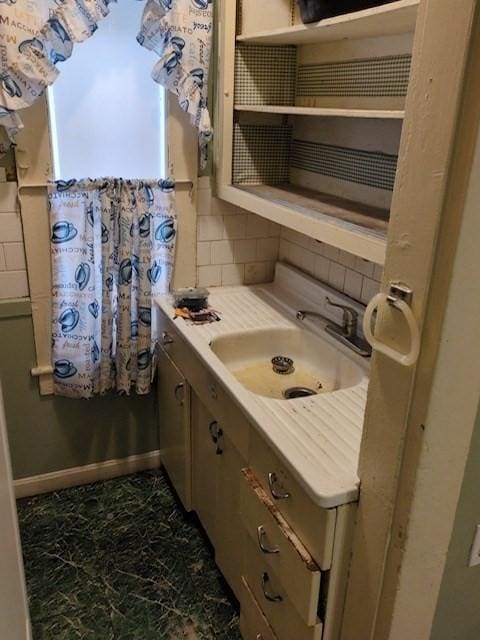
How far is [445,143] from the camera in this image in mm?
865

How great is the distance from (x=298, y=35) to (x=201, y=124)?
49 cm

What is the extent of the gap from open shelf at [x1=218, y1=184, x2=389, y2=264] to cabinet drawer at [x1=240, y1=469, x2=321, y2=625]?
2.28ft

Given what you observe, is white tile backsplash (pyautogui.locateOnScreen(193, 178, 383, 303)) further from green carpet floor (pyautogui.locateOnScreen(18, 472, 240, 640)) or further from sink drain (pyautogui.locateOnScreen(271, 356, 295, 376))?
green carpet floor (pyautogui.locateOnScreen(18, 472, 240, 640))

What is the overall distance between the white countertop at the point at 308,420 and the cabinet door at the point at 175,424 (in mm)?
262

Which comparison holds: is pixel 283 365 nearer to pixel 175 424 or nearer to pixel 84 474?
pixel 175 424

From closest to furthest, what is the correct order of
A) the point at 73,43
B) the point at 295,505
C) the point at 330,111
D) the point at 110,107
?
the point at 295,505 < the point at 330,111 < the point at 73,43 < the point at 110,107

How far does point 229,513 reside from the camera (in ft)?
6.03

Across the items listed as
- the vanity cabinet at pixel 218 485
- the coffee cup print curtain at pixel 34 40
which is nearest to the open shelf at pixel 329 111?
the coffee cup print curtain at pixel 34 40

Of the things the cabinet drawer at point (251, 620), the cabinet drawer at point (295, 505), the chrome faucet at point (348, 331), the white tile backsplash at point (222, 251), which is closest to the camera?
the cabinet drawer at point (295, 505)

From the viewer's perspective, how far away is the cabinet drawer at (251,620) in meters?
1.57

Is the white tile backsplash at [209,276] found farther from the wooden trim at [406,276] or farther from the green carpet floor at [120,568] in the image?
the wooden trim at [406,276]

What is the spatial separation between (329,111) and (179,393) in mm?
1184

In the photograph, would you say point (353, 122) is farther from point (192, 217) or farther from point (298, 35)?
point (192, 217)

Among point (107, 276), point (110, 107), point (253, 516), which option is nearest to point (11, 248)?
point (107, 276)
